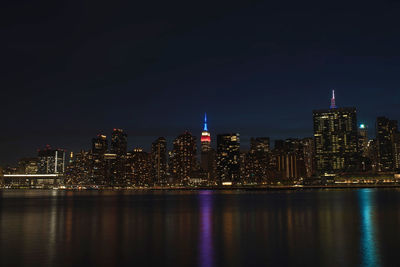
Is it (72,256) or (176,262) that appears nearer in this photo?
(176,262)

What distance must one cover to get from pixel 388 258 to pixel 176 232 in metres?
20.6

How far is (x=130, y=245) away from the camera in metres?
32.2

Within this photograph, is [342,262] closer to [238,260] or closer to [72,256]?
[238,260]

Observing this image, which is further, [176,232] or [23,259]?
[176,232]

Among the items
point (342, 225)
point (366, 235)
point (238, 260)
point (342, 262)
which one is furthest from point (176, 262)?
point (342, 225)

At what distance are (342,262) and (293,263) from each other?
285 centimetres

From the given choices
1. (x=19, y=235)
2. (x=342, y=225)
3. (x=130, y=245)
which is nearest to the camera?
(x=130, y=245)

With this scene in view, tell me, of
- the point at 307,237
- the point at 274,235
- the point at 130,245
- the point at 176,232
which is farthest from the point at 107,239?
the point at 307,237

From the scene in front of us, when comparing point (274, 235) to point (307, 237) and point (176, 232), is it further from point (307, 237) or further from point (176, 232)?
point (176, 232)

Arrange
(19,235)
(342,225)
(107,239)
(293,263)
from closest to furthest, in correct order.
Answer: (293,263)
(107,239)
(19,235)
(342,225)

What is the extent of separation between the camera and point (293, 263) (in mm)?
24844

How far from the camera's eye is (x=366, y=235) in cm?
3647

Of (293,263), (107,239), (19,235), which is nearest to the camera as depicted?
(293,263)

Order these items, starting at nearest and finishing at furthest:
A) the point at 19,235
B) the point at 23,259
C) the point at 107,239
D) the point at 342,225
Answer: the point at 23,259 → the point at 107,239 → the point at 19,235 → the point at 342,225
